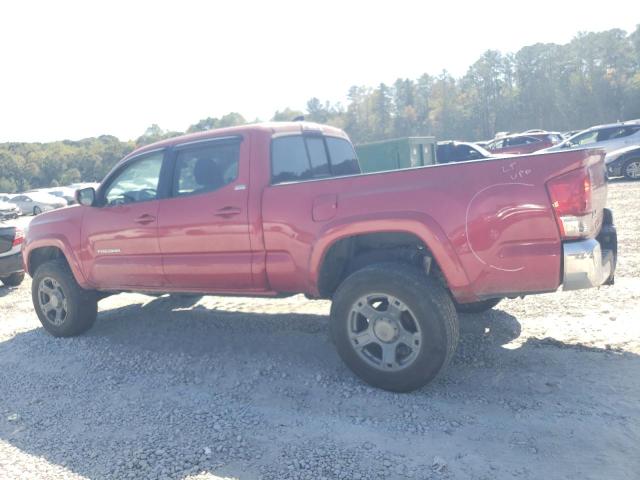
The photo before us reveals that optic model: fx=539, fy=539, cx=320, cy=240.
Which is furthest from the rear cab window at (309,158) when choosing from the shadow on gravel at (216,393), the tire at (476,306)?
the tire at (476,306)

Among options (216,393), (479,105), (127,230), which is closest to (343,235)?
(216,393)

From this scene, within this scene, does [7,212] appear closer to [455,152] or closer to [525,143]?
[455,152]

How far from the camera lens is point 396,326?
3760 millimetres

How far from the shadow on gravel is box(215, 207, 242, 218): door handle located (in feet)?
4.17

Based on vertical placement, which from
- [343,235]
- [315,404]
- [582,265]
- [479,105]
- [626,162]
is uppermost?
[479,105]

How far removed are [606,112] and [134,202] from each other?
69.7 meters

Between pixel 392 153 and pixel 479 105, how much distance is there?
2804 inches

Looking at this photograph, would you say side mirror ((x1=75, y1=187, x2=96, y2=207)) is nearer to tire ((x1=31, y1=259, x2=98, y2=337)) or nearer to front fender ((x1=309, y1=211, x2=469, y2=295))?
tire ((x1=31, y1=259, x2=98, y2=337))

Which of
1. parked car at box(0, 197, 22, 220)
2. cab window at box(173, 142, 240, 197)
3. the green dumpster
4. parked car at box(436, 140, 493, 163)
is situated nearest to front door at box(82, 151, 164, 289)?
cab window at box(173, 142, 240, 197)

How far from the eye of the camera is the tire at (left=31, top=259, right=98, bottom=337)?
5.62 m

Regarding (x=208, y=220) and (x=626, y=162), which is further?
(x=626, y=162)

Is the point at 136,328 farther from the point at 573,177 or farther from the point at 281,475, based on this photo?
the point at 573,177

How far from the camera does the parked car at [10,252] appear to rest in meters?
8.70

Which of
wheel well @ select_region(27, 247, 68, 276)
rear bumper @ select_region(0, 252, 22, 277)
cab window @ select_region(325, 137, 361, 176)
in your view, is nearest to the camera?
cab window @ select_region(325, 137, 361, 176)
